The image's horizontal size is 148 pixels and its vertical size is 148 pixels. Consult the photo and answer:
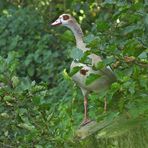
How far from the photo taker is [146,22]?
3678 millimetres

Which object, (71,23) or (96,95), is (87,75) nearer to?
(96,95)

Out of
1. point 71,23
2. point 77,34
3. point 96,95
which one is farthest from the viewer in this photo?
point 71,23

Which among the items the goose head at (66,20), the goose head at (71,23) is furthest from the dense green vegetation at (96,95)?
the goose head at (66,20)

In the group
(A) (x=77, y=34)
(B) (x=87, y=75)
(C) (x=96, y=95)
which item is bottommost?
(C) (x=96, y=95)

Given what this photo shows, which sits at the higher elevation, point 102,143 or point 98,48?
point 98,48

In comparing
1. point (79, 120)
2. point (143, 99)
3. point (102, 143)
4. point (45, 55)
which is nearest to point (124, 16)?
point (143, 99)

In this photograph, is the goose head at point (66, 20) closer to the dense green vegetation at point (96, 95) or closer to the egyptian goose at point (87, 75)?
the egyptian goose at point (87, 75)

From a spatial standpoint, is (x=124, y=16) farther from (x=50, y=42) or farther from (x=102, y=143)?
(x=50, y=42)

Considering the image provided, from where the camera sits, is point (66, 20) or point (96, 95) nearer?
point (96, 95)

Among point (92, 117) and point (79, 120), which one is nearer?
point (92, 117)

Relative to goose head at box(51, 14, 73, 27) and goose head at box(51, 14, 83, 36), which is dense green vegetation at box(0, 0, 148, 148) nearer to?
goose head at box(51, 14, 83, 36)

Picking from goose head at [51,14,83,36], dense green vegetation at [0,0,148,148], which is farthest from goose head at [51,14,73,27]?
dense green vegetation at [0,0,148,148]

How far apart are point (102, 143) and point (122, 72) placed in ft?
1.41

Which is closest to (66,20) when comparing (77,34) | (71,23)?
(71,23)
